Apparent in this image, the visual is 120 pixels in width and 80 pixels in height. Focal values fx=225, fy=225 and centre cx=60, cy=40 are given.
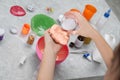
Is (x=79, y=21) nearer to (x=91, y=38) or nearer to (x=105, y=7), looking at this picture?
(x=91, y=38)

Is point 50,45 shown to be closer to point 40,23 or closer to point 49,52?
point 49,52

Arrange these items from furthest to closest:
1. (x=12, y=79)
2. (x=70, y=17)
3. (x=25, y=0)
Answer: (x=25, y=0) < (x=70, y=17) < (x=12, y=79)

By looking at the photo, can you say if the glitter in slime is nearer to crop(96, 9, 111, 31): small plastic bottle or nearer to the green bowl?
the green bowl

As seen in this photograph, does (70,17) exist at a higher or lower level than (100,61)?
higher

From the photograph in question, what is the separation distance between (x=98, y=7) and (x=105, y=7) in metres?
0.06

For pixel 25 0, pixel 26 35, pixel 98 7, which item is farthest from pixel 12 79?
pixel 98 7

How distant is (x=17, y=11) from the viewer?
133 cm

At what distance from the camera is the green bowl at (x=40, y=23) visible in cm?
128

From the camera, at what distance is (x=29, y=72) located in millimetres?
1087

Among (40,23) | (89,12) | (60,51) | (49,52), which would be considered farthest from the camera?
(89,12)

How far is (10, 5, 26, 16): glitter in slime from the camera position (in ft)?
4.31

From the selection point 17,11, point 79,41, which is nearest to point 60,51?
point 79,41

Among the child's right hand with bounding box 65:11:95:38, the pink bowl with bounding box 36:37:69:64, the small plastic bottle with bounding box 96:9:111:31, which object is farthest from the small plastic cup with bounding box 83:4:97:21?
the pink bowl with bounding box 36:37:69:64

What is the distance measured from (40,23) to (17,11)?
156 mm
